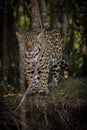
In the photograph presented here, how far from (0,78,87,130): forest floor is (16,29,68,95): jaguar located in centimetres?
28

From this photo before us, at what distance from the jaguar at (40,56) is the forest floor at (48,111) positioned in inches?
11.1

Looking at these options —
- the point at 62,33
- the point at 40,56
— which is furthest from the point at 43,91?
the point at 62,33

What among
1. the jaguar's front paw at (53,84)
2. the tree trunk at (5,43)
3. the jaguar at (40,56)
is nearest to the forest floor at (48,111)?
the jaguar's front paw at (53,84)

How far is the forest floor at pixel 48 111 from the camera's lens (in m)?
8.88

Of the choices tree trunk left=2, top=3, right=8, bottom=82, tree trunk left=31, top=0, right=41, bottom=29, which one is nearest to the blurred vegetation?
tree trunk left=2, top=3, right=8, bottom=82

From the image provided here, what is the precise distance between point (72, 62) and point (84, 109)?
2.37 m

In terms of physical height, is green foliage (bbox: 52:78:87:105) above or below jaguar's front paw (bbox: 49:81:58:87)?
below

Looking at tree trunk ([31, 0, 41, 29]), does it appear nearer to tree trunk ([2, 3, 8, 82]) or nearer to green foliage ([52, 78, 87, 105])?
green foliage ([52, 78, 87, 105])

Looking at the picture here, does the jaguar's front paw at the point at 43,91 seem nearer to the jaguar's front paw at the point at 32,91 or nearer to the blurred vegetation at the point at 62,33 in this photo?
the jaguar's front paw at the point at 32,91

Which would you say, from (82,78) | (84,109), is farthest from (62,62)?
(84,109)

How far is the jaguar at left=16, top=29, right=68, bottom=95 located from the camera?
935 cm

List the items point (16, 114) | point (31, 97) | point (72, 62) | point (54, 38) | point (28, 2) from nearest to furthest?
point (16, 114)
point (31, 97)
point (54, 38)
point (28, 2)
point (72, 62)

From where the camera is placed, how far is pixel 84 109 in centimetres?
969

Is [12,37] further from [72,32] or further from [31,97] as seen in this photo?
[31,97]
